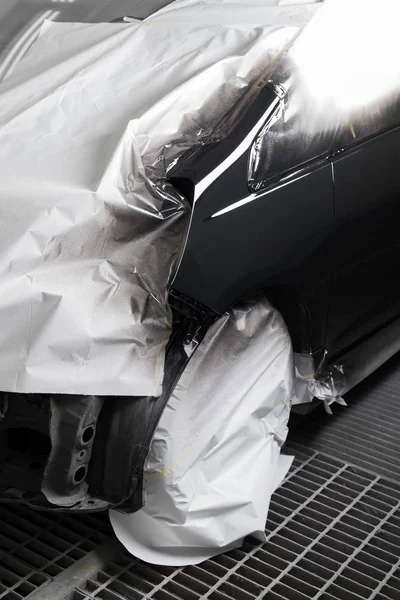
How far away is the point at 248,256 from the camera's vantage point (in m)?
1.96

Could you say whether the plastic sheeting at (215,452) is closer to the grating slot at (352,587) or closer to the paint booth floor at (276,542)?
the paint booth floor at (276,542)

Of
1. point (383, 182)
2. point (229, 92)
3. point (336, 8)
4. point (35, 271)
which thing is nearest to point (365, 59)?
point (336, 8)

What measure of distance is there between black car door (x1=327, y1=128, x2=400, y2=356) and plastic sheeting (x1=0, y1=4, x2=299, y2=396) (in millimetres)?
439

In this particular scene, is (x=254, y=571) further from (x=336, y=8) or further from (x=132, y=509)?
(x=336, y=8)

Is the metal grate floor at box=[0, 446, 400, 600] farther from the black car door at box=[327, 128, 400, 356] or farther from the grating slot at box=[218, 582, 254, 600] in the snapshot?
the black car door at box=[327, 128, 400, 356]

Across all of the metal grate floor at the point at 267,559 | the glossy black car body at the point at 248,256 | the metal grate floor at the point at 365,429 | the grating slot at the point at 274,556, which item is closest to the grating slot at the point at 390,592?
the metal grate floor at the point at 267,559

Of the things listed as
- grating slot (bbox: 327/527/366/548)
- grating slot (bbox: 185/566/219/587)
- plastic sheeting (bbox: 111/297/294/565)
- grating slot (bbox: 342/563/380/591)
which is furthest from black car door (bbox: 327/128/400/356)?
grating slot (bbox: 185/566/219/587)

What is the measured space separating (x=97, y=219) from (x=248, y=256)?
403 mm

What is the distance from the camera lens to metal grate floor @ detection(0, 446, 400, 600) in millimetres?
2002

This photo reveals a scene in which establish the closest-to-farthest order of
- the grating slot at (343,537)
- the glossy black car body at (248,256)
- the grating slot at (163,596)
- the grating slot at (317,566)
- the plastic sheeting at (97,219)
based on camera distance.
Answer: the plastic sheeting at (97,219) < the glossy black car body at (248,256) < the grating slot at (163,596) < the grating slot at (317,566) < the grating slot at (343,537)

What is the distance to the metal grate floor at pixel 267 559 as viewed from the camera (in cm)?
200

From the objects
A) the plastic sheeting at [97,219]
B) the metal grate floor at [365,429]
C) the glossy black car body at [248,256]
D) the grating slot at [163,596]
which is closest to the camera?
the plastic sheeting at [97,219]

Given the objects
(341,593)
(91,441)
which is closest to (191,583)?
(341,593)

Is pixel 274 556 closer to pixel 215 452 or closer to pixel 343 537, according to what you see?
pixel 343 537
